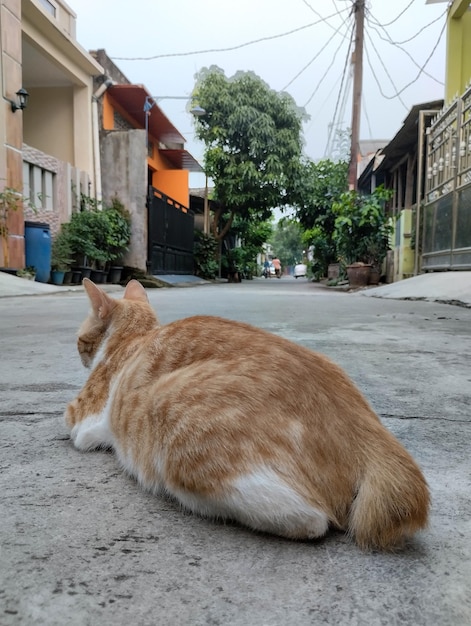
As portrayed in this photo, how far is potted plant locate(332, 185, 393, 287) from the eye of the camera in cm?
1183

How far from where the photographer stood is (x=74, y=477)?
1.21 m

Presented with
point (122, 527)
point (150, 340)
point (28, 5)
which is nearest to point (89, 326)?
point (150, 340)

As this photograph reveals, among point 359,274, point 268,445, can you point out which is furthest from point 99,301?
point 359,274

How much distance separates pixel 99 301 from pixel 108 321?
3.4 inches

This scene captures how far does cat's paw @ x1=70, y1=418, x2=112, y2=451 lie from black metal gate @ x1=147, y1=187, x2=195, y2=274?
12438mm

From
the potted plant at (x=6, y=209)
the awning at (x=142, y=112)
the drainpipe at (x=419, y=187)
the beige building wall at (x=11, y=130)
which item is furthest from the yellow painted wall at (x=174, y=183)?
the drainpipe at (x=419, y=187)

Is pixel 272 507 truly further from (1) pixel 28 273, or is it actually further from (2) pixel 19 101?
(2) pixel 19 101

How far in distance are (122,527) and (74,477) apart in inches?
11.7

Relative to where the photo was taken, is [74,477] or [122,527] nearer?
[122,527]

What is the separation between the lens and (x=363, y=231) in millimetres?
12125

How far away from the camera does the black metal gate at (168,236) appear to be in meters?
13.9

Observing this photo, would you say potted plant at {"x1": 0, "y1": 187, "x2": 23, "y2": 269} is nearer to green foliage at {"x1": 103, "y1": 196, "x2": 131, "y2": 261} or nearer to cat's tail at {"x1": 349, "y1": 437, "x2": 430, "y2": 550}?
green foliage at {"x1": 103, "y1": 196, "x2": 131, "y2": 261}

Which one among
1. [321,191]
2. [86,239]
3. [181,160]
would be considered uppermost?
[181,160]

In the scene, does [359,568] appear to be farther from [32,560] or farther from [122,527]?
[32,560]
